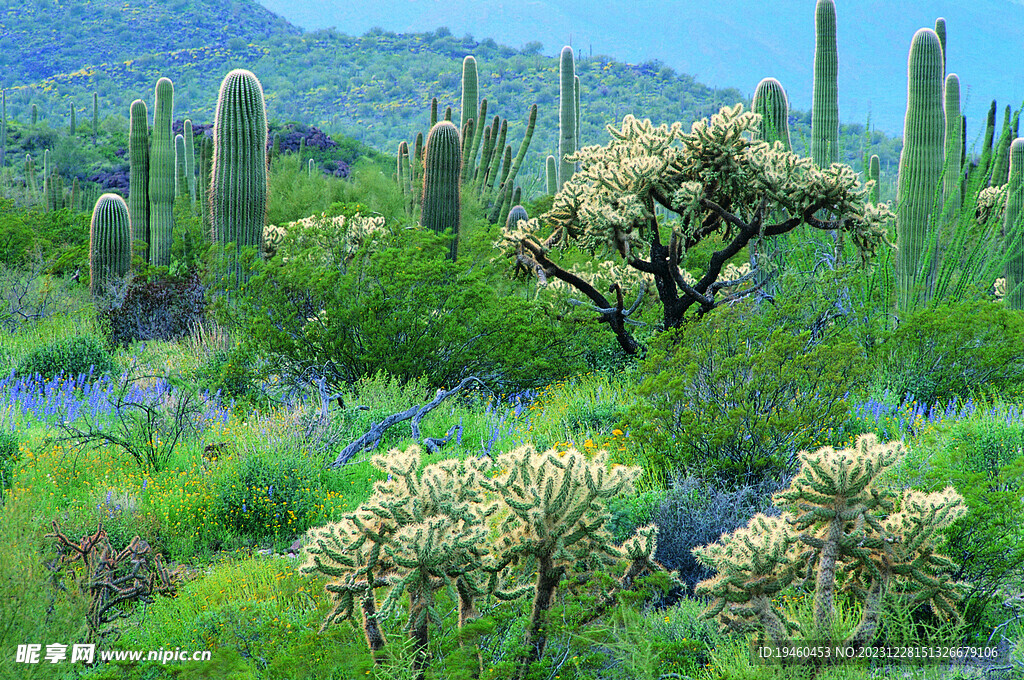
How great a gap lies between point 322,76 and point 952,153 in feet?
220

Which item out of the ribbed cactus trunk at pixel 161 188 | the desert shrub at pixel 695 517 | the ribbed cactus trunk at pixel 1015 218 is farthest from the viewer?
the ribbed cactus trunk at pixel 161 188

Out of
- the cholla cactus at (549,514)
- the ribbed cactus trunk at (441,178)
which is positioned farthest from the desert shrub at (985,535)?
the ribbed cactus trunk at (441,178)

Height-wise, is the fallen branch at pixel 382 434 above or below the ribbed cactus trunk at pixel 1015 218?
below

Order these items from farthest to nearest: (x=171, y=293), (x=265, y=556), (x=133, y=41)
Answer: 1. (x=133, y=41)
2. (x=171, y=293)
3. (x=265, y=556)

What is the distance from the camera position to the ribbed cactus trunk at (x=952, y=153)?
9.62 meters

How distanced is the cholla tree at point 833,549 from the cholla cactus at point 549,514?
0.50 metres

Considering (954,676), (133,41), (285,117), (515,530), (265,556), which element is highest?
(133,41)

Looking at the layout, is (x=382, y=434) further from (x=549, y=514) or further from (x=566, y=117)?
(x=566, y=117)

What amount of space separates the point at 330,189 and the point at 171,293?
1137cm

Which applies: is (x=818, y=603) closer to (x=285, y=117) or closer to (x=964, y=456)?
(x=964, y=456)

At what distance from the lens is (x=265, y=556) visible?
15.8 feet

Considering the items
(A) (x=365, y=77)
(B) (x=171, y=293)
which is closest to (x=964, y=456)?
(B) (x=171, y=293)

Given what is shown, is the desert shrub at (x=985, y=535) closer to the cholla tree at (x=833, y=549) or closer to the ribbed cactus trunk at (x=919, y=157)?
the cholla tree at (x=833, y=549)

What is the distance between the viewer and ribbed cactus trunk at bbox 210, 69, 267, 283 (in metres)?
11.8
